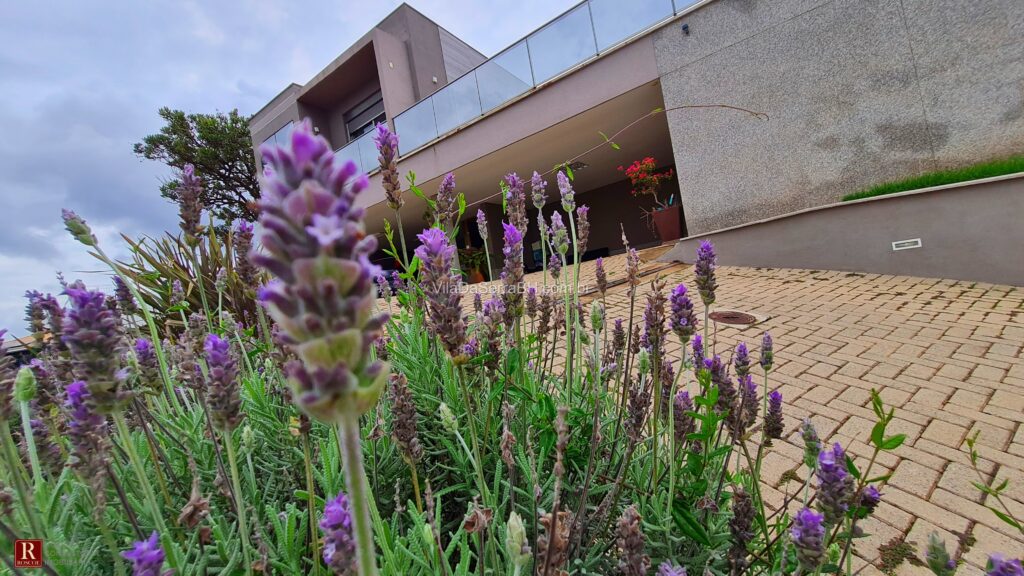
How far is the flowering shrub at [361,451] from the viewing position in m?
0.40

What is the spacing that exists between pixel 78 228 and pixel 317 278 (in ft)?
4.62

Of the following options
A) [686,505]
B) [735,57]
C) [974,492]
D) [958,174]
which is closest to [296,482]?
[686,505]

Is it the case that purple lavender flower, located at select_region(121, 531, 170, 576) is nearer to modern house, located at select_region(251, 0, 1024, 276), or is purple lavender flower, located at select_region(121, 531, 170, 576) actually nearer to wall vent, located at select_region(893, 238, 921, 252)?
modern house, located at select_region(251, 0, 1024, 276)

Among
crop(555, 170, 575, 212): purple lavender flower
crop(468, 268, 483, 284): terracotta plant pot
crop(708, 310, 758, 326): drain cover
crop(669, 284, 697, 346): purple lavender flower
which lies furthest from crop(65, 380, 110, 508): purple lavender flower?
crop(468, 268, 483, 284): terracotta plant pot

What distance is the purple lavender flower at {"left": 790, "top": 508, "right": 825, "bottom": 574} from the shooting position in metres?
0.81

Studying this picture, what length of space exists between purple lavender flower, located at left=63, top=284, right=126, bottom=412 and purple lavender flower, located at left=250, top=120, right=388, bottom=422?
2.45 feet

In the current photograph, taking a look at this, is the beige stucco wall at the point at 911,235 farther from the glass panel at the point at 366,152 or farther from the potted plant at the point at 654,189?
the glass panel at the point at 366,152

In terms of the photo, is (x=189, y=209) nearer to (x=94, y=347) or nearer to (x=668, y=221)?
(x=94, y=347)

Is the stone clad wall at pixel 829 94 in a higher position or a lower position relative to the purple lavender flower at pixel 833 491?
higher

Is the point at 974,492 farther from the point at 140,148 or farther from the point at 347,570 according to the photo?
the point at 140,148

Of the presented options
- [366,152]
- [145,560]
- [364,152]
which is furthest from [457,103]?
[145,560]

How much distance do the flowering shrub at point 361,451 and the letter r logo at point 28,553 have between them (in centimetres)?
5

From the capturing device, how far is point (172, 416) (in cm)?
167

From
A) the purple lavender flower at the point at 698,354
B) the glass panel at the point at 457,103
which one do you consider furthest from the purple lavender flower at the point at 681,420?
the glass panel at the point at 457,103
